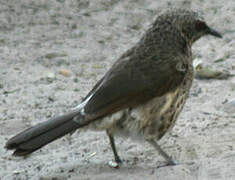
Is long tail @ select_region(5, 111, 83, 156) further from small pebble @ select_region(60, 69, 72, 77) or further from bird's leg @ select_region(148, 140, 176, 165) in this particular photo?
small pebble @ select_region(60, 69, 72, 77)

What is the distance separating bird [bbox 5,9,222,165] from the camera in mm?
4500

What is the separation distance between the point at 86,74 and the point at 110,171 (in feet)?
8.71

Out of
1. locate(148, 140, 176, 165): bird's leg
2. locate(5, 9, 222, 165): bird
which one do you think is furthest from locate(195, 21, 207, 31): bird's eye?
locate(148, 140, 176, 165): bird's leg

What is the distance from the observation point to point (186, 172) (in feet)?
14.1

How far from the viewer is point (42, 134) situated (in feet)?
14.7

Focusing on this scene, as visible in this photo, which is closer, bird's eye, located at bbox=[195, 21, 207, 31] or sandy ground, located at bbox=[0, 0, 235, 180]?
sandy ground, located at bbox=[0, 0, 235, 180]

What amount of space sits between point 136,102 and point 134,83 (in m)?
0.16

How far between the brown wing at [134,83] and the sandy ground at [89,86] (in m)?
0.56

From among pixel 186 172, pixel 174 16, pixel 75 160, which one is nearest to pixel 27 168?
pixel 75 160

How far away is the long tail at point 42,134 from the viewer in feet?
14.4

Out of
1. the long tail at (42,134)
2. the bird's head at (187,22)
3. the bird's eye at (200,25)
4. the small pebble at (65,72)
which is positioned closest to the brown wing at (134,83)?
the long tail at (42,134)

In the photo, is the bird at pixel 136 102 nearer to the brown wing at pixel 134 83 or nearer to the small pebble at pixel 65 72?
the brown wing at pixel 134 83

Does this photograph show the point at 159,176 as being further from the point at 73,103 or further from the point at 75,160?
the point at 73,103

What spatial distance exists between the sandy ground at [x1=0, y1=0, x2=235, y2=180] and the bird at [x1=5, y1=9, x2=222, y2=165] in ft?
1.13
